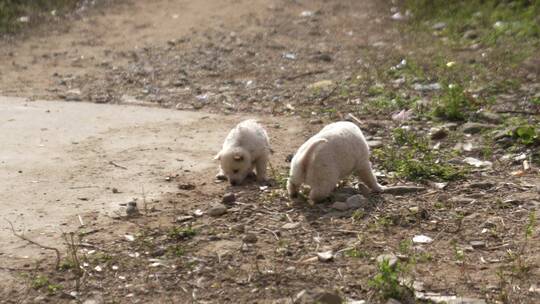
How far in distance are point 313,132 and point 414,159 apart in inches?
51.5

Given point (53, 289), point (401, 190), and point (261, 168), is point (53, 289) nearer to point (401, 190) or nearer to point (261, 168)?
point (261, 168)

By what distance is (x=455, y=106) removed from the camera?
790 cm

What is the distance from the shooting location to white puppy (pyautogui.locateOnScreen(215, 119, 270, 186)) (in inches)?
251

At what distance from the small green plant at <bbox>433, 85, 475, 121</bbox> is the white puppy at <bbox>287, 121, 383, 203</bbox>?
87.5 inches

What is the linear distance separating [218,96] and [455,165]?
11.9 ft

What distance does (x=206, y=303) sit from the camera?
441 centimetres

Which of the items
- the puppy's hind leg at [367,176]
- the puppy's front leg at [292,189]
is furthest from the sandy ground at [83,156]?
the puppy's hind leg at [367,176]

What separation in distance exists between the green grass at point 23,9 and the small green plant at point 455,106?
298 inches

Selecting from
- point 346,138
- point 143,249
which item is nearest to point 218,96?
point 346,138

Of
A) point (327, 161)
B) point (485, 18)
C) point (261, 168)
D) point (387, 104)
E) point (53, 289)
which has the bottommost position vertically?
point (53, 289)

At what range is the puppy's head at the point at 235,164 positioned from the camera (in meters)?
6.36

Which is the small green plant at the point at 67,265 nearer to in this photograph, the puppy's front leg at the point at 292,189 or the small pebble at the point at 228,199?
the small pebble at the point at 228,199

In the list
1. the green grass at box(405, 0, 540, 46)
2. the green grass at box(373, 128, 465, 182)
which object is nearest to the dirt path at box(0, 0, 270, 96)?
the green grass at box(405, 0, 540, 46)

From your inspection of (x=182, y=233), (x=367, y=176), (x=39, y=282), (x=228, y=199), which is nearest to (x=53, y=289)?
(x=39, y=282)
